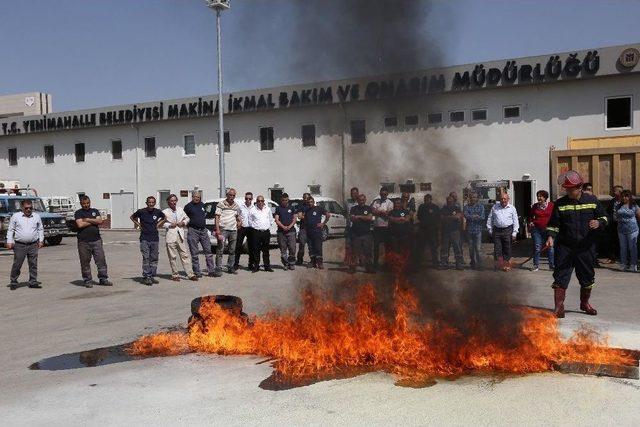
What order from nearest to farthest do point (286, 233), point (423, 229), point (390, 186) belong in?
point (390, 186), point (423, 229), point (286, 233)

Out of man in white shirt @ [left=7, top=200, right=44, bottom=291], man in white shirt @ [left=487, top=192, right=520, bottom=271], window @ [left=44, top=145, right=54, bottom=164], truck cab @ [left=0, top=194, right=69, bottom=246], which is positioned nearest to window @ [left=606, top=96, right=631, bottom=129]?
man in white shirt @ [left=487, top=192, right=520, bottom=271]

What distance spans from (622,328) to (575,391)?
2615 millimetres

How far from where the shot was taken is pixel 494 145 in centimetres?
2264

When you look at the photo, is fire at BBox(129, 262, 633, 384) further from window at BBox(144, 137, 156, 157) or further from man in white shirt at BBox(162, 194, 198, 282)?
window at BBox(144, 137, 156, 157)

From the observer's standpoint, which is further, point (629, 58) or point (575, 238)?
point (629, 58)

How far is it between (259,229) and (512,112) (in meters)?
13.4

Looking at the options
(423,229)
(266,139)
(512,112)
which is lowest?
(423,229)

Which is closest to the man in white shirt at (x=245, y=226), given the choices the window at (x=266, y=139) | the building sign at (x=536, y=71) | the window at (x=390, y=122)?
the window at (x=390, y=122)

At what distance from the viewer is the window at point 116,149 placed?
3483cm

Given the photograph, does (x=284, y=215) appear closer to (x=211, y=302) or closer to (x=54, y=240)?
(x=211, y=302)

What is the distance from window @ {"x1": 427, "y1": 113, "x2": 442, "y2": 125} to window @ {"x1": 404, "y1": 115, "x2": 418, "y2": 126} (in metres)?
0.16

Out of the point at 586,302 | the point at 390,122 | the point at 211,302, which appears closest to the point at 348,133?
the point at 390,122

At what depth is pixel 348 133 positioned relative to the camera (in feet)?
22.5

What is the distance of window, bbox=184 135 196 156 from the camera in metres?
31.9
